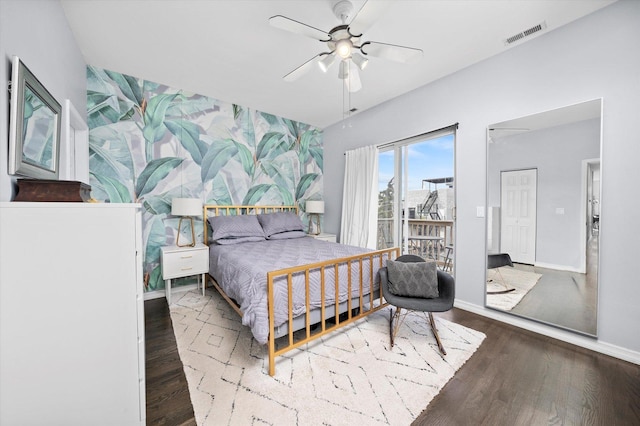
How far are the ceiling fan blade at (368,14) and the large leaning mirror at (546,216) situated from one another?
189 cm

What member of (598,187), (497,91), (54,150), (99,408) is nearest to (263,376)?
(99,408)

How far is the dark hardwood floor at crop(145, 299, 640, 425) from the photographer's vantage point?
1473mm

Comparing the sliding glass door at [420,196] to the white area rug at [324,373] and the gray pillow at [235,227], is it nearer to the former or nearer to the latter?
the white area rug at [324,373]

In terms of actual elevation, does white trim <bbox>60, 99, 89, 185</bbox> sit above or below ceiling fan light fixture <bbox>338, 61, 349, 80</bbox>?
below

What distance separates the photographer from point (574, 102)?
2252mm

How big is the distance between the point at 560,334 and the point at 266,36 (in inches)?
153

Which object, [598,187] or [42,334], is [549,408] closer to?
[598,187]

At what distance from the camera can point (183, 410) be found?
1514 mm

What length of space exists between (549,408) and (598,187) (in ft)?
5.96

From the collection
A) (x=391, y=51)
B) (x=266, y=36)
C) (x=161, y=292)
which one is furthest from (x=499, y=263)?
(x=161, y=292)

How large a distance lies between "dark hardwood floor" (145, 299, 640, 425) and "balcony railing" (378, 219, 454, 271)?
1188mm

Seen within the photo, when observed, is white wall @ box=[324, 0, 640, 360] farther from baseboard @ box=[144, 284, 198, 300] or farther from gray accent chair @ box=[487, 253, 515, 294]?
baseboard @ box=[144, 284, 198, 300]

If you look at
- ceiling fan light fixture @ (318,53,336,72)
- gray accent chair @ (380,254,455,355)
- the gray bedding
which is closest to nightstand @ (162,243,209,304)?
the gray bedding

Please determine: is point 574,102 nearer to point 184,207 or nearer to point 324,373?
point 324,373
